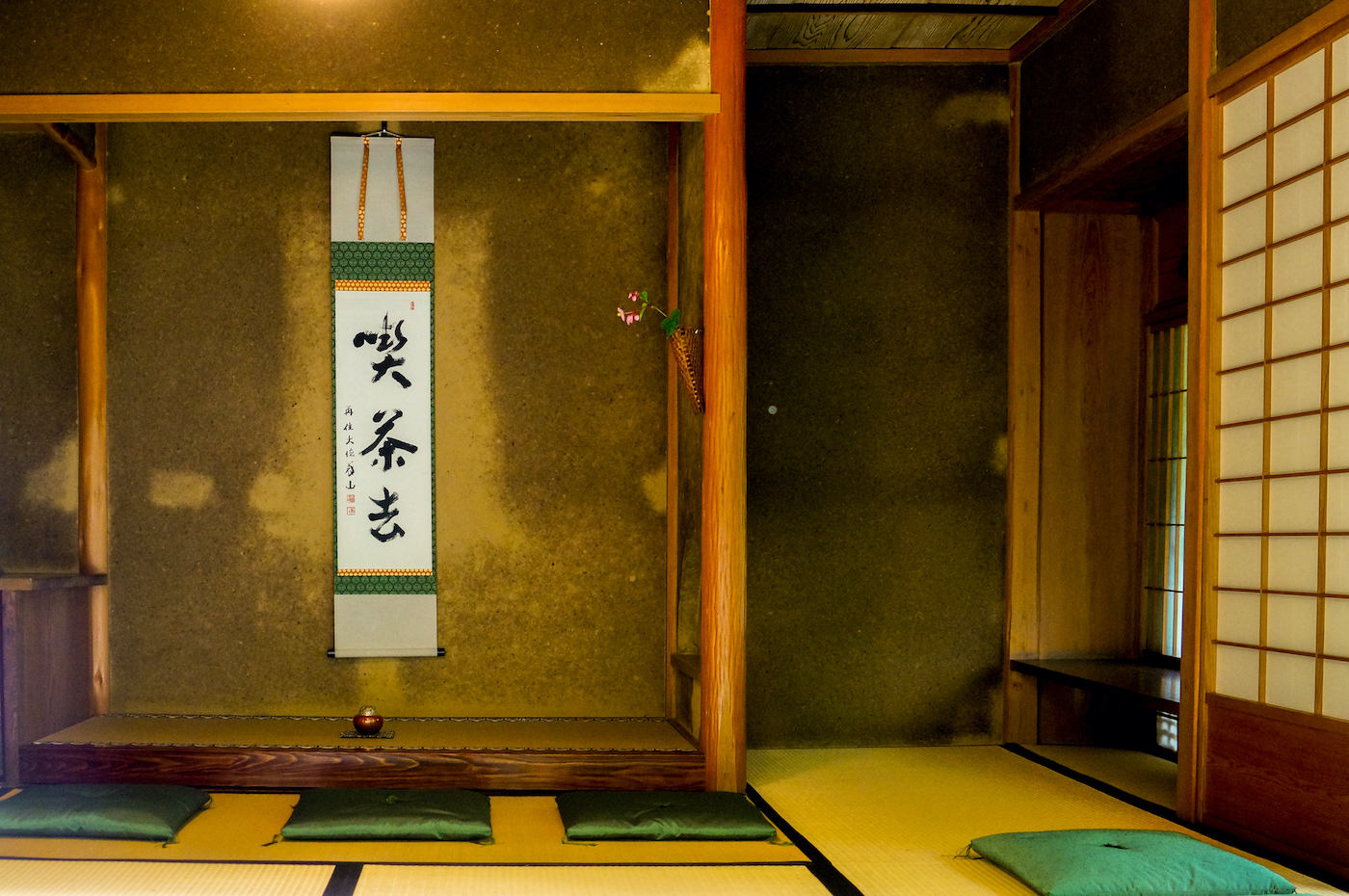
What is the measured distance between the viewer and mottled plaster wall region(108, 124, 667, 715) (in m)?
4.12

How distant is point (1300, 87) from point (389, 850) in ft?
10.3

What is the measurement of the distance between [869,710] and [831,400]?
129 centimetres

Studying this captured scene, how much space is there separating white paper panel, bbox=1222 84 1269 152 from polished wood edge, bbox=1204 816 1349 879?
193cm

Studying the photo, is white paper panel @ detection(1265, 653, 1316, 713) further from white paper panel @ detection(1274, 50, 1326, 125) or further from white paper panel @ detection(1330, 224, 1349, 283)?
white paper panel @ detection(1274, 50, 1326, 125)

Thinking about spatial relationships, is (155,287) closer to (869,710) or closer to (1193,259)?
(869,710)

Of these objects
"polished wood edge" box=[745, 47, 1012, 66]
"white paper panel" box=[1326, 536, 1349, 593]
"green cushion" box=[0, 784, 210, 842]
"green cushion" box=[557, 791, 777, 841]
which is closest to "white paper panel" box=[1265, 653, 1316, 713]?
"white paper panel" box=[1326, 536, 1349, 593]

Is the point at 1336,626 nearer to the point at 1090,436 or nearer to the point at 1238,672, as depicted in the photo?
the point at 1238,672

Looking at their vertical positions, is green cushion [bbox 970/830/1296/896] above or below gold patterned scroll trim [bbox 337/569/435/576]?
below

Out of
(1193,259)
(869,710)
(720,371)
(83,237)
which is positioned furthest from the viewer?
(869,710)

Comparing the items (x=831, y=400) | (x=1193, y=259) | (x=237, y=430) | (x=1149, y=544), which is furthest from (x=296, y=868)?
(x=1149, y=544)

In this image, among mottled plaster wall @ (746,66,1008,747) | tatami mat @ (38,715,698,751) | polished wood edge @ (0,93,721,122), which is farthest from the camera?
mottled plaster wall @ (746,66,1008,747)

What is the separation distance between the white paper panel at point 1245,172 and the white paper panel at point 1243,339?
0.35 meters

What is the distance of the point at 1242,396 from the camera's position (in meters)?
3.04

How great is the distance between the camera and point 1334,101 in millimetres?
2684
